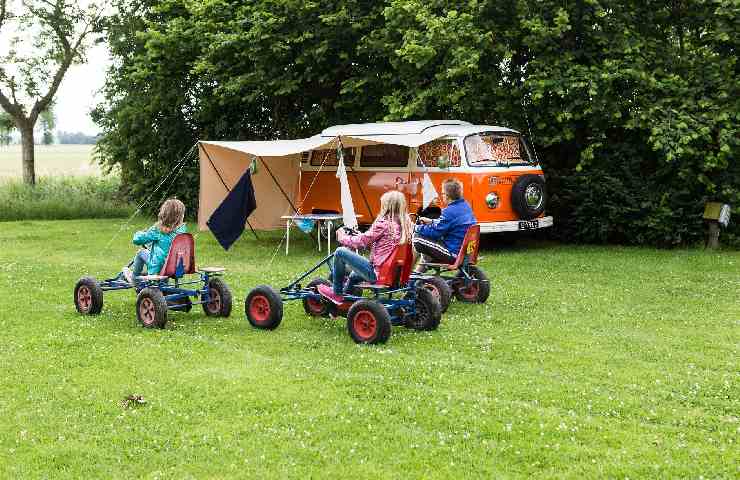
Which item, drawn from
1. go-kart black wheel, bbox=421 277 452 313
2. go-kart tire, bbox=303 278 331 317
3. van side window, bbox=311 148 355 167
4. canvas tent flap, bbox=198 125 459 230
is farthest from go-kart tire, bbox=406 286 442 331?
van side window, bbox=311 148 355 167

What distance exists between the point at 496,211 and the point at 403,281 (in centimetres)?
696

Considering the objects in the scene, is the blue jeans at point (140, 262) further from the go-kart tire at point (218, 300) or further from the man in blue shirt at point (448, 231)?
the man in blue shirt at point (448, 231)

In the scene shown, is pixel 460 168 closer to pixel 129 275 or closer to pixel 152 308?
pixel 129 275

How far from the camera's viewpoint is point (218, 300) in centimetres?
1048

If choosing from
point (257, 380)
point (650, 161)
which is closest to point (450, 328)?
point (257, 380)

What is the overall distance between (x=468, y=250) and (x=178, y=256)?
344 cm

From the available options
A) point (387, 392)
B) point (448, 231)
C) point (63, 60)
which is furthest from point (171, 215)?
point (63, 60)

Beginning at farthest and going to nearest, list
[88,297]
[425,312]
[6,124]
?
[6,124] → [88,297] → [425,312]

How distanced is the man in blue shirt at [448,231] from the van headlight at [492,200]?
4.80 metres

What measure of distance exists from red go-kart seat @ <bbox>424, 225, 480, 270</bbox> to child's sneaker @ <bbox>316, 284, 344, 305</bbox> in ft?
5.85

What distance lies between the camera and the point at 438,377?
7.63 m

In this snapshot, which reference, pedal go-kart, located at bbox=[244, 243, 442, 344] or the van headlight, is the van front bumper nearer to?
the van headlight

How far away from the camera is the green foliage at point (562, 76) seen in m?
16.2

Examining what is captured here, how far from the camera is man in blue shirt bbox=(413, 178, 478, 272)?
11.0m
